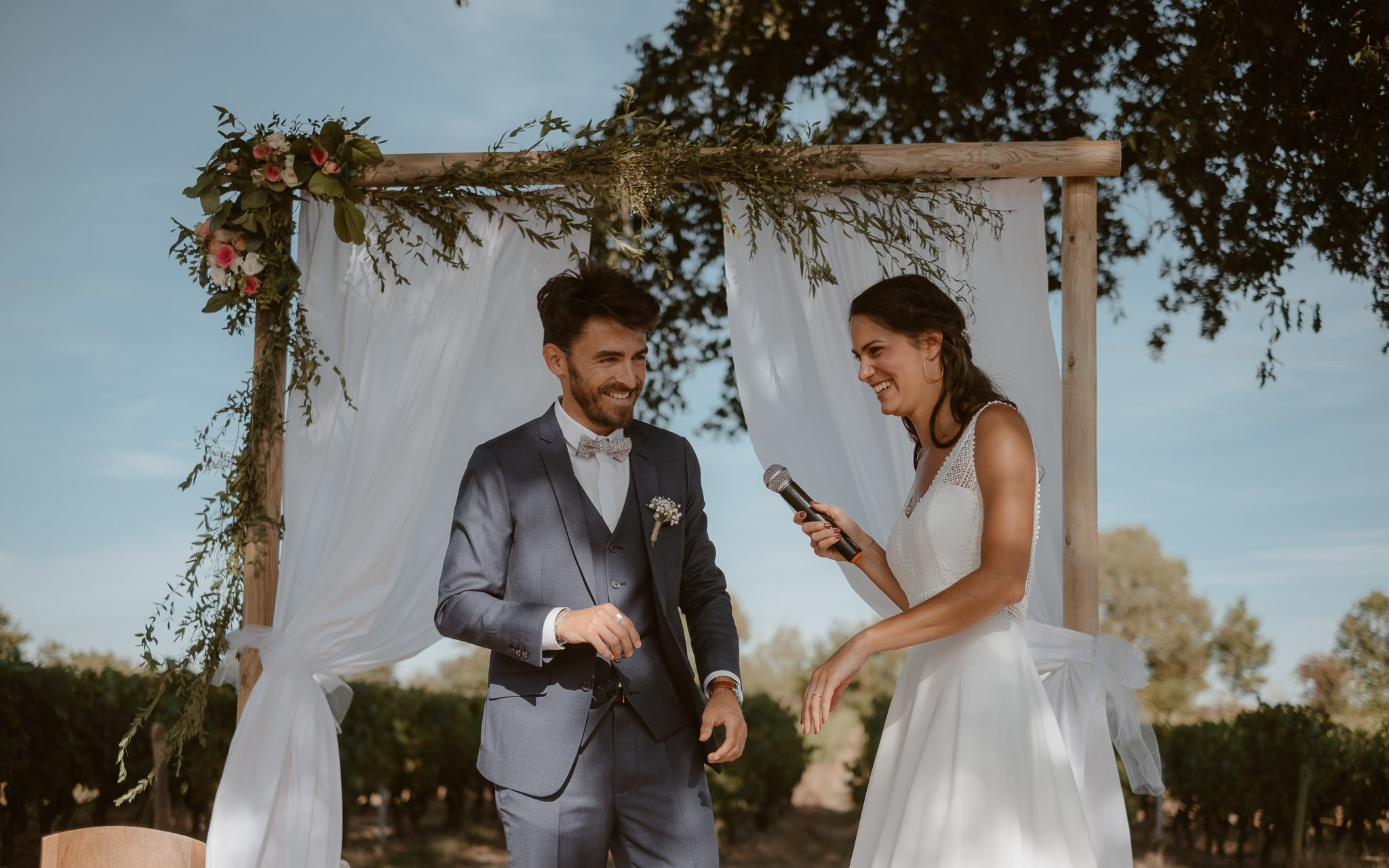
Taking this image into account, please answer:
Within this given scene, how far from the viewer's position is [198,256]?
330 cm

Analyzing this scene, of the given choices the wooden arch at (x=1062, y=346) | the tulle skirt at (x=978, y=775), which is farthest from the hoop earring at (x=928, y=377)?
the wooden arch at (x=1062, y=346)

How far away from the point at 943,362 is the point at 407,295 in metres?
1.88

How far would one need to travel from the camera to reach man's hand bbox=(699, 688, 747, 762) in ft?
7.58

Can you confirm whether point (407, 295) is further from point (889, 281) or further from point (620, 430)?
point (889, 281)

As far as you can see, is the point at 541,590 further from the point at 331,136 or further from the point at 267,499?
the point at 331,136

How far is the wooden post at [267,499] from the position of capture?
3.31 metres

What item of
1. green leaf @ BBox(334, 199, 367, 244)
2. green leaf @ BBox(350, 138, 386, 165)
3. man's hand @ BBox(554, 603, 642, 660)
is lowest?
man's hand @ BBox(554, 603, 642, 660)

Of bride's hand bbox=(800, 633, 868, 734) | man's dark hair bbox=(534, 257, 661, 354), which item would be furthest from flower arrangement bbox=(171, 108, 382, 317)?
bride's hand bbox=(800, 633, 868, 734)

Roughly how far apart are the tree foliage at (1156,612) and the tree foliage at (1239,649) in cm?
45

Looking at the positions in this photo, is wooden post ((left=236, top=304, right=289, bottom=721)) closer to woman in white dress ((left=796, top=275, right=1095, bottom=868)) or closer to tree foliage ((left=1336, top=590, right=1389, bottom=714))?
woman in white dress ((left=796, top=275, right=1095, bottom=868))

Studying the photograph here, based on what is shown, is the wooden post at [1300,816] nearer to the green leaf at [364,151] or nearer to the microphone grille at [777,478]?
the microphone grille at [777,478]

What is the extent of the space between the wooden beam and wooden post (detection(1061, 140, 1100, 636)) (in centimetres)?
9

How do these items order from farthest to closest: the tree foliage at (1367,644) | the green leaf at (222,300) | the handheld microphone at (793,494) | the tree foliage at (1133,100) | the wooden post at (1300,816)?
1. the tree foliage at (1367,644)
2. the wooden post at (1300,816)
3. the tree foliage at (1133,100)
4. the green leaf at (222,300)
5. the handheld microphone at (793,494)

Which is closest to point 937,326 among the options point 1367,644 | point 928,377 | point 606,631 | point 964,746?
point 928,377
